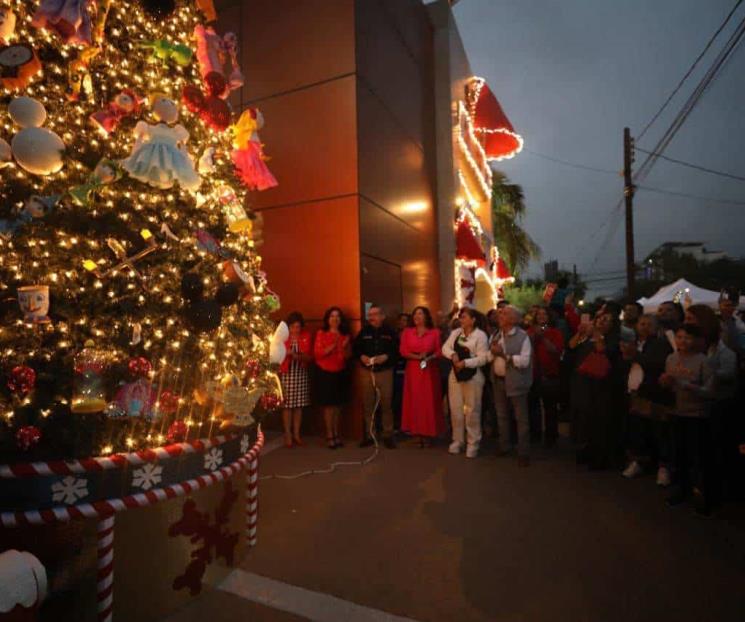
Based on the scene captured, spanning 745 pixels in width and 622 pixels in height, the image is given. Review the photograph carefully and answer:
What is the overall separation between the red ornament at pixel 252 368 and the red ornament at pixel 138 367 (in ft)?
3.24

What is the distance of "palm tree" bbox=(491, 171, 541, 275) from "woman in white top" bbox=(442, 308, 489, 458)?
16.6 m

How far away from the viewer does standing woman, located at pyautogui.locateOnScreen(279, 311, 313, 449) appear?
689cm

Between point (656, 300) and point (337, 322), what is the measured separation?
16.0 meters

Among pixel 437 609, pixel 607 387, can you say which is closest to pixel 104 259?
pixel 437 609

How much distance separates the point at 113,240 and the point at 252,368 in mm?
1429

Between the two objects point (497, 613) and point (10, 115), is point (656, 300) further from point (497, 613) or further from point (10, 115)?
point (10, 115)

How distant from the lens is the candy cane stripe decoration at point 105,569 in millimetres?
2699

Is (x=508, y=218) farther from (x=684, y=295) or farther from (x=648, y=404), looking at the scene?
(x=648, y=404)

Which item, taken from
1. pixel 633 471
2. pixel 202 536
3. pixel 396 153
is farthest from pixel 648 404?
pixel 396 153

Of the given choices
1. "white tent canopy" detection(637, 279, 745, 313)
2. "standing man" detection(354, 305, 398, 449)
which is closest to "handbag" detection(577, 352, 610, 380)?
"standing man" detection(354, 305, 398, 449)

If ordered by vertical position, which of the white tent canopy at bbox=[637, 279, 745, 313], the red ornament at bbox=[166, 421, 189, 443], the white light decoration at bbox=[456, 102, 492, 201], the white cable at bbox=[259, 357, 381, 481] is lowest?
the white cable at bbox=[259, 357, 381, 481]

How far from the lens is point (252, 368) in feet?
13.3

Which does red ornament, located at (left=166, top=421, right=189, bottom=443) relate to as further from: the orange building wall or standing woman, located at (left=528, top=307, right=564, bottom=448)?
standing woman, located at (left=528, top=307, right=564, bottom=448)

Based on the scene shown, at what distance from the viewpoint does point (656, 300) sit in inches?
732
